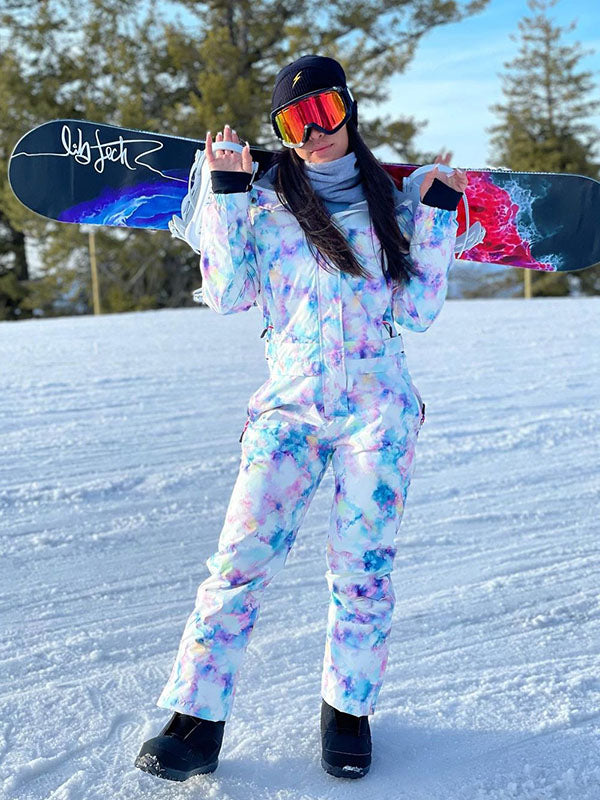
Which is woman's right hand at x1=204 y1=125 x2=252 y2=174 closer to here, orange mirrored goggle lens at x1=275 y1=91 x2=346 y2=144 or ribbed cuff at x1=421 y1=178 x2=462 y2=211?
orange mirrored goggle lens at x1=275 y1=91 x2=346 y2=144

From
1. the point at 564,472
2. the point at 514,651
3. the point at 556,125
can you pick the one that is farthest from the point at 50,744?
the point at 556,125

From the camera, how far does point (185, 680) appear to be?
1727mm

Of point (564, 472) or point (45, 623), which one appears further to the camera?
point (564, 472)

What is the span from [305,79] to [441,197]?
14.8 inches

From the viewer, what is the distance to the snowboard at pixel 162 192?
2.41 m

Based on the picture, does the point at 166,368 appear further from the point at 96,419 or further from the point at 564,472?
the point at 564,472

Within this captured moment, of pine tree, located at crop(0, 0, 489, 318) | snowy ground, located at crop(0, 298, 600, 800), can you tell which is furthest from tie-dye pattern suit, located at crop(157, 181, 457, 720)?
pine tree, located at crop(0, 0, 489, 318)

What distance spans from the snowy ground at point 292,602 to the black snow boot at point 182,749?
62mm

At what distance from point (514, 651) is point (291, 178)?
1.36 m

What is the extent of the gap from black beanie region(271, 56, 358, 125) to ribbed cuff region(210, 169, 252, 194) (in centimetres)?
20

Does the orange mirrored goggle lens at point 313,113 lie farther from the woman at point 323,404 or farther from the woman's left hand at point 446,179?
the woman's left hand at point 446,179

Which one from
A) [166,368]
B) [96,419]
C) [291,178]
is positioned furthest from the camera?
[166,368]

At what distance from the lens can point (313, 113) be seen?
1851 millimetres

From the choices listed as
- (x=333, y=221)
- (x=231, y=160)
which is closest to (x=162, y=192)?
(x=231, y=160)
